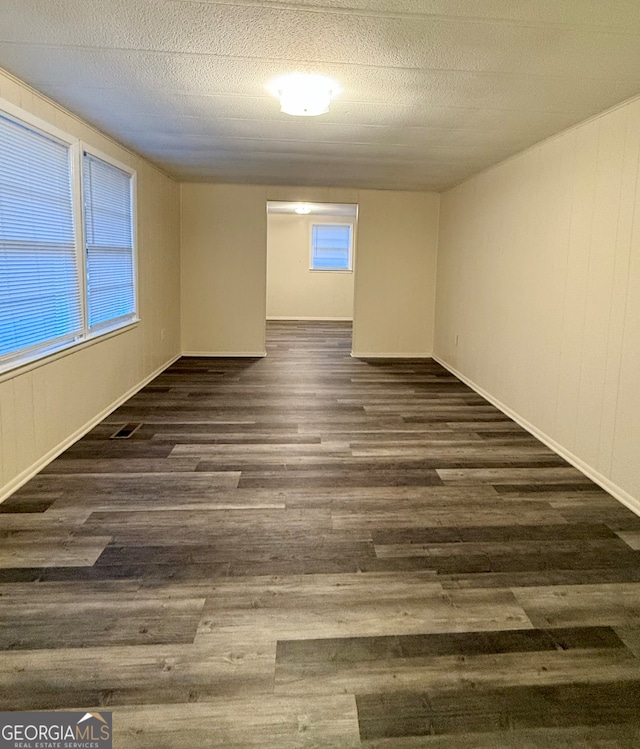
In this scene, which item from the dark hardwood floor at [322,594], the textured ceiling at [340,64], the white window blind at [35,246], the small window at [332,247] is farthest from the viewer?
the small window at [332,247]

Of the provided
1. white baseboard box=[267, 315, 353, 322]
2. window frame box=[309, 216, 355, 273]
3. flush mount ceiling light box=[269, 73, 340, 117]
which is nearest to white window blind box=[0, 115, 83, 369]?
flush mount ceiling light box=[269, 73, 340, 117]

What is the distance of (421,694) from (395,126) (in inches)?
136

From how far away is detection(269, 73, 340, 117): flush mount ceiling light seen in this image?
2829 mm

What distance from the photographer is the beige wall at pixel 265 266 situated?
679 centimetres

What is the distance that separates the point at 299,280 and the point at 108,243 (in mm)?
7362

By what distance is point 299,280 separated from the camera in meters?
11.5

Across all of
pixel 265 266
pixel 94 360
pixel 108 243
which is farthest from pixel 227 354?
pixel 94 360

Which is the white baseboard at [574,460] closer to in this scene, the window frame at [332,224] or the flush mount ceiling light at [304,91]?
the flush mount ceiling light at [304,91]

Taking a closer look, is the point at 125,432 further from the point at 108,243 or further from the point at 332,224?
the point at 332,224

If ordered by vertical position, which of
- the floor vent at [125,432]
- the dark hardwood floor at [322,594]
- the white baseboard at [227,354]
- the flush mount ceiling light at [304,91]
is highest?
the flush mount ceiling light at [304,91]

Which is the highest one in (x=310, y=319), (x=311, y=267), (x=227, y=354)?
(x=311, y=267)

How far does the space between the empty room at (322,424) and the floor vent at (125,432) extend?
0.12 ft

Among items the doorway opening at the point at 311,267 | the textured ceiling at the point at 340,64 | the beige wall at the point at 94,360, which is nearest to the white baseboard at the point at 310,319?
the doorway opening at the point at 311,267

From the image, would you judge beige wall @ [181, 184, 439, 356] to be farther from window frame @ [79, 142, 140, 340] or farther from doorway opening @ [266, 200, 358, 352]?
doorway opening @ [266, 200, 358, 352]
